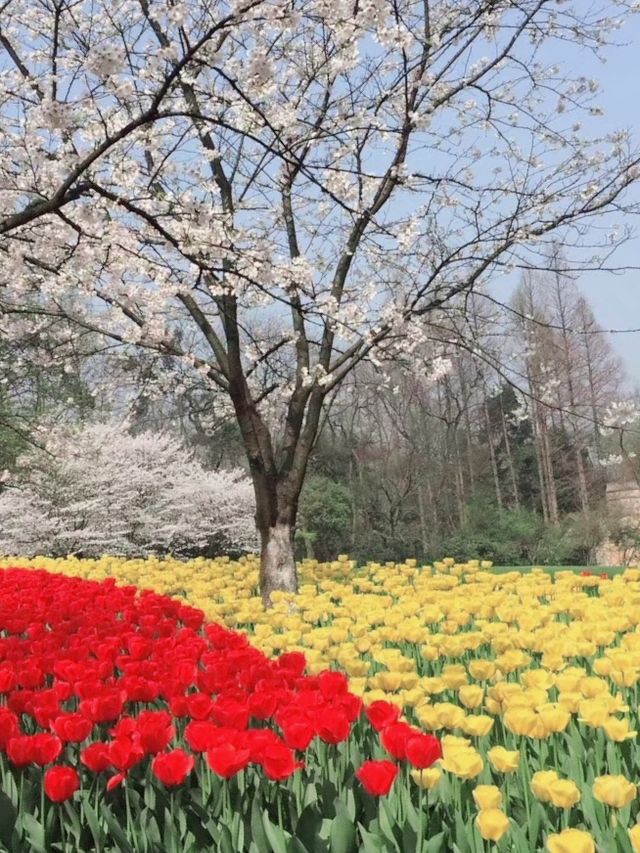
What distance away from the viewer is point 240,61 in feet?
19.9

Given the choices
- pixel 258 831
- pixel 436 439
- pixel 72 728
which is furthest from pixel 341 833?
pixel 436 439

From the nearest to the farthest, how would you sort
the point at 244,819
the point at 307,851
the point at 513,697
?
1. the point at 307,851
2. the point at 244,819
3. the point at 513,697

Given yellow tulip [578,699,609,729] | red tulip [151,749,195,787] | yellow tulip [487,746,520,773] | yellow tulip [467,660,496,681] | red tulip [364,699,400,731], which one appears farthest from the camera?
yellow tulip [467,660,496,681]

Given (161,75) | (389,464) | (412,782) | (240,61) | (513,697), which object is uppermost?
(240,61)

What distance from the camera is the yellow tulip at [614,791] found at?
164 centimetres

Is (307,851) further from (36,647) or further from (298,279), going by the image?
(298,279)

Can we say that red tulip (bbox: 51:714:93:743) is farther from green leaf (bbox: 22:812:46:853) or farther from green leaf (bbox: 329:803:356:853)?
green leaf (bbox: 329:803:356:853)

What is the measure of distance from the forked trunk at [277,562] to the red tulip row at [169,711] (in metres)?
2.64

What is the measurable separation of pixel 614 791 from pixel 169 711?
1475 millimetres

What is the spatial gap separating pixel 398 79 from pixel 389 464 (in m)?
10.9

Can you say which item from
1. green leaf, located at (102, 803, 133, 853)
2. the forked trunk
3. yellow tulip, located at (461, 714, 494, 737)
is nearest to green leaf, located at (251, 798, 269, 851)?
green leaf, located at (102, 803, 133, 853)

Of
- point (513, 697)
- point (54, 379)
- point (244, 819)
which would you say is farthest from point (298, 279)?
point (54, 379)

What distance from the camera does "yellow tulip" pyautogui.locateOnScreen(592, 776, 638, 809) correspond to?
1636 mm

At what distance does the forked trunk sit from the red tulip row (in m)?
2.64
